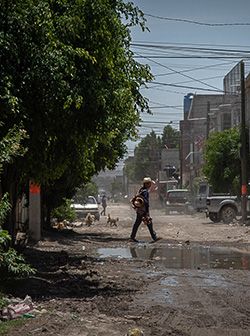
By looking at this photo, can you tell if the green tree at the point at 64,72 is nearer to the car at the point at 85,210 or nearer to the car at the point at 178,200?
the car at the point at 85,210

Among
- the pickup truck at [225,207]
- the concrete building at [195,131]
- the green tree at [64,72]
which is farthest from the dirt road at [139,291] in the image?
the concrete building at [195,131]

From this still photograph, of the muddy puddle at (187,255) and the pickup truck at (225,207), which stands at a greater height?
the pickup truck at (225,207)

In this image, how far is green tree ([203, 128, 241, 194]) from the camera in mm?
41938

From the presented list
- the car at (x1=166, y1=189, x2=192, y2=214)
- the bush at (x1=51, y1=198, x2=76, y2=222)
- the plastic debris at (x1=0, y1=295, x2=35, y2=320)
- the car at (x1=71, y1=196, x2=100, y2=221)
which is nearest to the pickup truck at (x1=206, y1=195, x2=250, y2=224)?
the bush at (x1=51, y1=198, x2=76, y2=222)

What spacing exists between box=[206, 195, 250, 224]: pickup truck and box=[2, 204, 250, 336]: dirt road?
16.8m

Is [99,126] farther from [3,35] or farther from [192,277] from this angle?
[192,277]

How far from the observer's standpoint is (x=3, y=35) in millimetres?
10320

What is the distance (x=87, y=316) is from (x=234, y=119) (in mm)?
52384

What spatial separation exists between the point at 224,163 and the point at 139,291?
105 ft

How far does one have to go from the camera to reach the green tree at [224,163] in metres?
41.9

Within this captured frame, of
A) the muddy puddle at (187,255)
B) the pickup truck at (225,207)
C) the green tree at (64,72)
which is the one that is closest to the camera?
the green tree at (64,72)

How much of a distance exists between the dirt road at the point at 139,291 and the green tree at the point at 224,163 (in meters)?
22.6

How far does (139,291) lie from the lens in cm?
1109

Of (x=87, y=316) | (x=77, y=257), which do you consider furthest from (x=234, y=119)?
(x=87, y=316)
